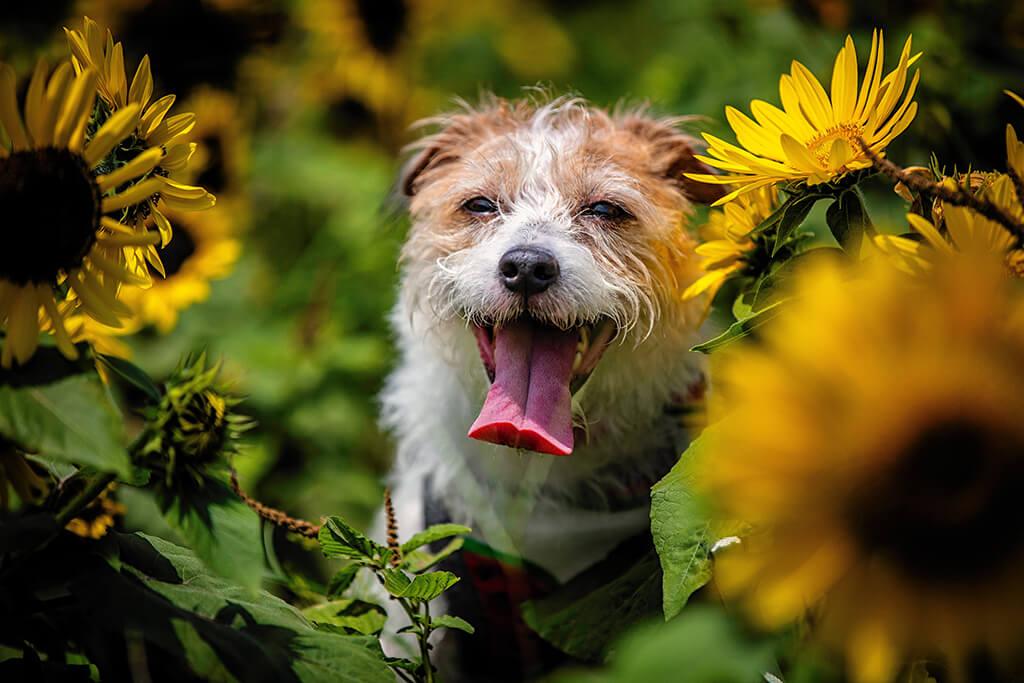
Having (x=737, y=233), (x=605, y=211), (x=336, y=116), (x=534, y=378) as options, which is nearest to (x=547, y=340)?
(x=534, y=378)

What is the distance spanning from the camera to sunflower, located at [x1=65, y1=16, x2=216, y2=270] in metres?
1.52

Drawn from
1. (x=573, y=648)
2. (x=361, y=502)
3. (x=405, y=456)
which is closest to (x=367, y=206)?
(x=361, y=502)

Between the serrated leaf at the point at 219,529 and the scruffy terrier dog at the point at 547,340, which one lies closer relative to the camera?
the serrated leaf at the point at 219,529

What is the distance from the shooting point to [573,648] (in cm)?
175

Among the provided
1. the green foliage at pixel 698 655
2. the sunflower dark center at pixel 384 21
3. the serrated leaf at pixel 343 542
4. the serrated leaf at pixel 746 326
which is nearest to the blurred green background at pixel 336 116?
the sunflower dark center at pixel 384 21

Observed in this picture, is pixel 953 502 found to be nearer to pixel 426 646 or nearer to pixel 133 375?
pixel 426 646

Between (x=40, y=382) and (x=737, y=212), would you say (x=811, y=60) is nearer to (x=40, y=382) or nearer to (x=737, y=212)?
(x=737, y=212)

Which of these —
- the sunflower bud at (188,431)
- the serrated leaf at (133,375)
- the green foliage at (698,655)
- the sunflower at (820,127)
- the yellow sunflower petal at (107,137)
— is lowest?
the green foliage at (698,655)

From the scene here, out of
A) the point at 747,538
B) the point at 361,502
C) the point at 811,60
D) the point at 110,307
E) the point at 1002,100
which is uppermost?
the point at 811,60

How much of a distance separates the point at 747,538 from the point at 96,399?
97 centimetres

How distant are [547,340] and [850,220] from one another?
2.31ft

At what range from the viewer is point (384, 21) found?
14.3ft

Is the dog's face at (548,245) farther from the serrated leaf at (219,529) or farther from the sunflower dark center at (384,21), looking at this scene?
the sunflower dark center at (384,21)

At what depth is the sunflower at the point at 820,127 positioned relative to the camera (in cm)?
149
